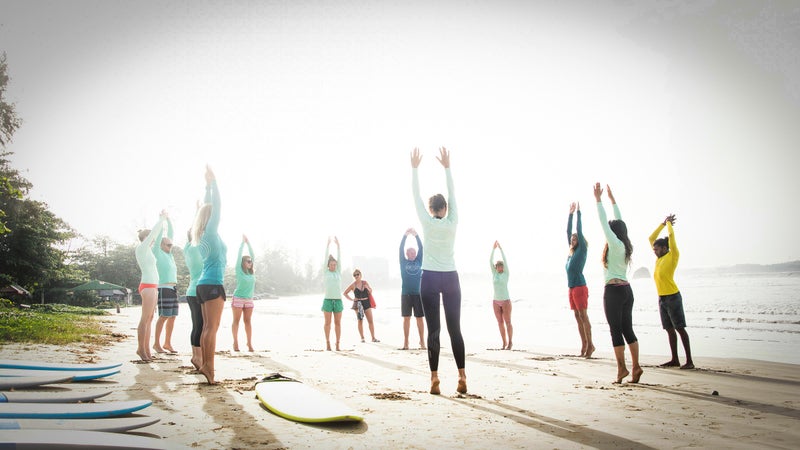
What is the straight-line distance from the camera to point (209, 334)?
4980mm

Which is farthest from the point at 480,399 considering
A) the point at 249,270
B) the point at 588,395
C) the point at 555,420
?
the point at 249,270

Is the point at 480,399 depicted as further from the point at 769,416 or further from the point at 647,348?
the point at 647,348

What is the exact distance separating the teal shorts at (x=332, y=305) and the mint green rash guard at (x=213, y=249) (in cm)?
459

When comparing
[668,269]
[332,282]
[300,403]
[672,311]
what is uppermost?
[668,269]

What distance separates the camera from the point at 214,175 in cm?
539

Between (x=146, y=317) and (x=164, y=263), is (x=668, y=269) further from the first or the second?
(x=164, y=263)

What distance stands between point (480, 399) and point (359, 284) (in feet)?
23.0

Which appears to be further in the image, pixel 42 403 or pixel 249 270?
pixel 249 270

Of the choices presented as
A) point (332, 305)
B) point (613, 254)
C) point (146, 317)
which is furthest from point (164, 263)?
point (613, 254)

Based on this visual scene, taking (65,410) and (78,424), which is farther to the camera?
(65,410)

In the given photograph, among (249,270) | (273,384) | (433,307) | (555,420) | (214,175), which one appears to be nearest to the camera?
(555,420)

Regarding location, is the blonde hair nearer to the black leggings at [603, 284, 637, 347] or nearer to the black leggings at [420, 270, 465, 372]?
the black leggings at [420, 270, 465, 372]

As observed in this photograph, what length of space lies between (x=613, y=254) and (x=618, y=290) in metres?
0.47

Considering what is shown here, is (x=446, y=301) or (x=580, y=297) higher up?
(x=446, y=301)
